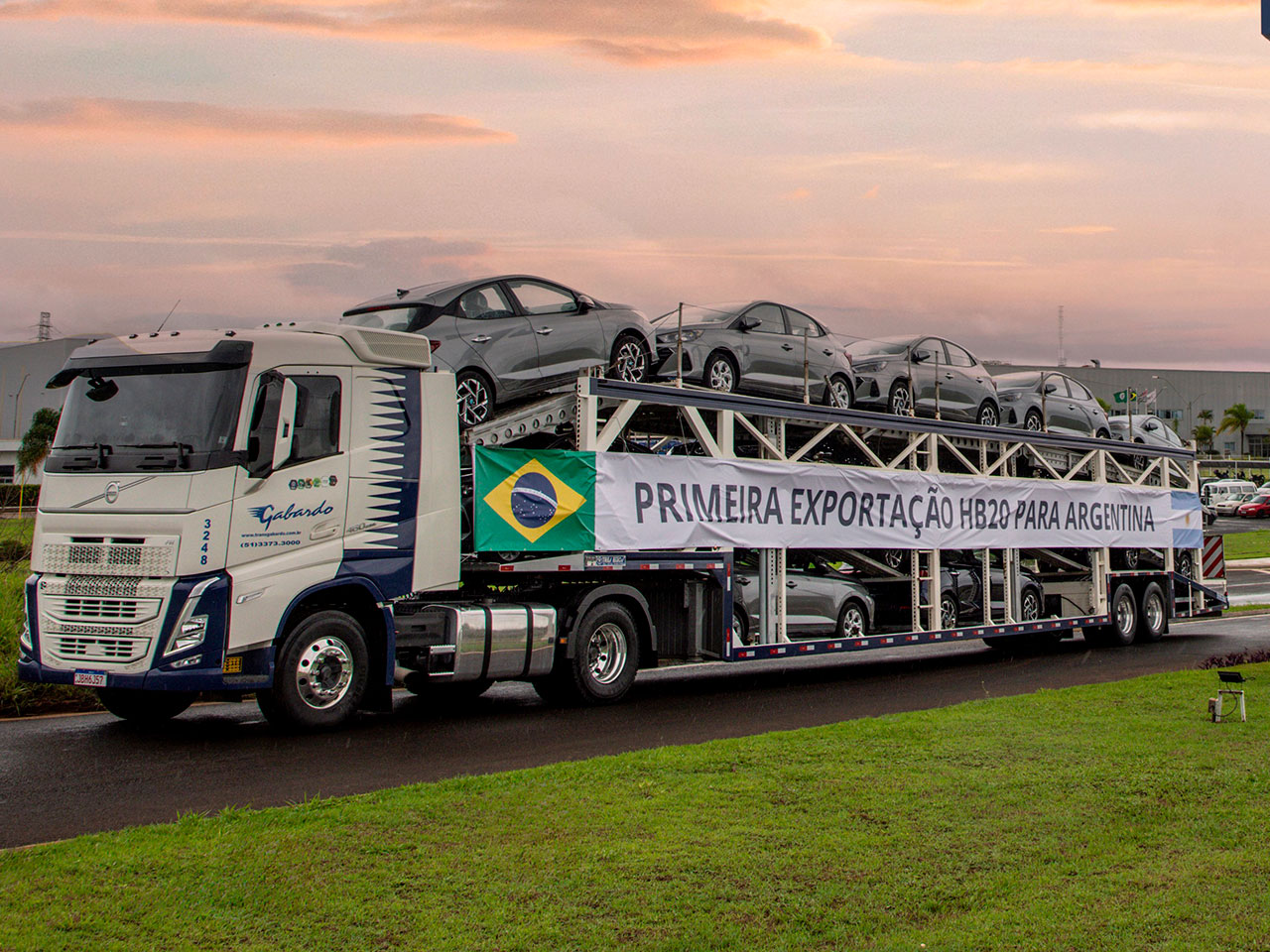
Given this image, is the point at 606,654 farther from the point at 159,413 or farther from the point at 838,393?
the point at 838,393

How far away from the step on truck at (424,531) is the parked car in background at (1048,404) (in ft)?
10.8

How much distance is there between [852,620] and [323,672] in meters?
7.71

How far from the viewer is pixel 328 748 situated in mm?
9414

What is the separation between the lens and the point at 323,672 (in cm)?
1009

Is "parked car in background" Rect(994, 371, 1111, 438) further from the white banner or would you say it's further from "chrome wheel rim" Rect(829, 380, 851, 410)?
"chrome wheel rim" Rect(829, 380, 851, 410)

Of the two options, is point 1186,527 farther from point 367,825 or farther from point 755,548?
point 367,825

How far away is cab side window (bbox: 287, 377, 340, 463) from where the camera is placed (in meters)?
9.94

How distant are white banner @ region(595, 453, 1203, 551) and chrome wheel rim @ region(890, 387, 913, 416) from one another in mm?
1257

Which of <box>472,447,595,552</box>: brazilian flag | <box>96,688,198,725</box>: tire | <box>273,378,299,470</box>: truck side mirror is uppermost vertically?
<box>273,378,299,470</box>: truck side mirror

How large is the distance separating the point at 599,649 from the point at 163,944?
296 inches

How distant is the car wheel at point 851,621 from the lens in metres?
15.6

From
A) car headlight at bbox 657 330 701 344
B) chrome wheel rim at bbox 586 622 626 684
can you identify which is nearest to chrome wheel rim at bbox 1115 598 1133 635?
car headlight at bbox 657 330 701 344

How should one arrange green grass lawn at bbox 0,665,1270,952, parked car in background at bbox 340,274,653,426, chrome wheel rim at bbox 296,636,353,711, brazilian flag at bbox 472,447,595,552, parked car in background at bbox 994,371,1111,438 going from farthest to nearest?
parked car in background at bbox 994,371,1111,438 → parked car in background at bbox 340,274,653,426 → brazilian flag at bbox 472,447,595,552 → chrome wheel rim at bbox 296,636,353,711 → green grass lawn at bbox 0,665,1270,952

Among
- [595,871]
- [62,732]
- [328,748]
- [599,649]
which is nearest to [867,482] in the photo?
[599,649]
